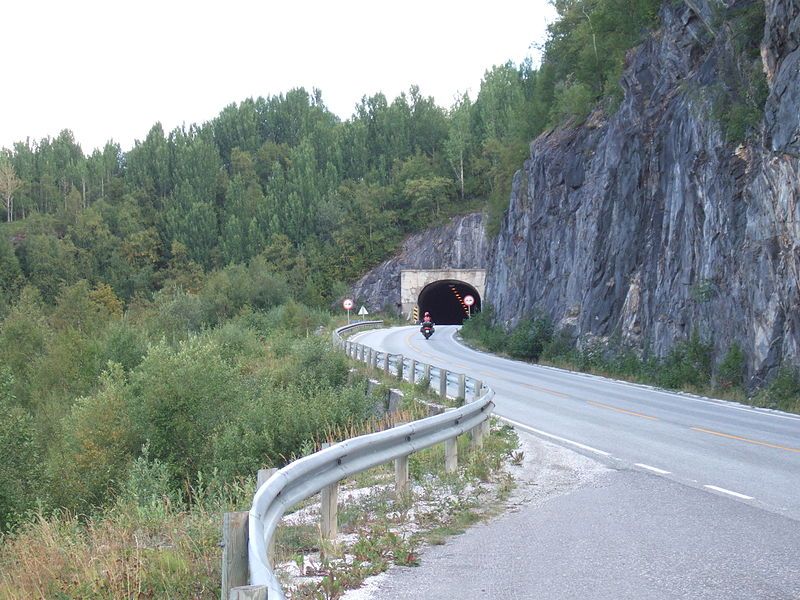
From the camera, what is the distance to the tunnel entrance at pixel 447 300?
3184 inches

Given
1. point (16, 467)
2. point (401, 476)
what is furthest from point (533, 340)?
point (401, 476)

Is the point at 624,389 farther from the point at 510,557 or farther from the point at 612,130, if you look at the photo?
the point at 510,557

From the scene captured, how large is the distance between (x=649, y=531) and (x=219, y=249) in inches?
4019

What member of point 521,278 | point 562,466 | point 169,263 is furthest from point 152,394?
point 169,263

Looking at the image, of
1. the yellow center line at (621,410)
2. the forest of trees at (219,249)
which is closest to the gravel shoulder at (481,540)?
the yellow center line at (621,410)

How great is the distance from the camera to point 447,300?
9250 centimetres

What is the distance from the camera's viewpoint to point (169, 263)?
4326 inches

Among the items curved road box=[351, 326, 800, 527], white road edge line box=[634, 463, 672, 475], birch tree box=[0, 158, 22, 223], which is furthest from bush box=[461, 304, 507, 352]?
birch tree box=[0, 158, 22, 223]

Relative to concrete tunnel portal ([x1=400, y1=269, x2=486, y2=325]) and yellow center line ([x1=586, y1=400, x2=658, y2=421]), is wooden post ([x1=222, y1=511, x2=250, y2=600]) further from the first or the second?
concrete tunnel portal ([x1=400, y1=269, x2=486, y2=325])

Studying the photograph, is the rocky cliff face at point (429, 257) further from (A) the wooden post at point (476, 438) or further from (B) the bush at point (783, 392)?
(A) the wooden post at point (476, 438)

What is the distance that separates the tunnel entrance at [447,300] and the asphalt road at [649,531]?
65152mm

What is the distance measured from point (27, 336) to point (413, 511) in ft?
162

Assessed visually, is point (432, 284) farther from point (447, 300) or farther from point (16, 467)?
point (16, 467)

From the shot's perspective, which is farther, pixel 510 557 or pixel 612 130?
pixel 612 130
